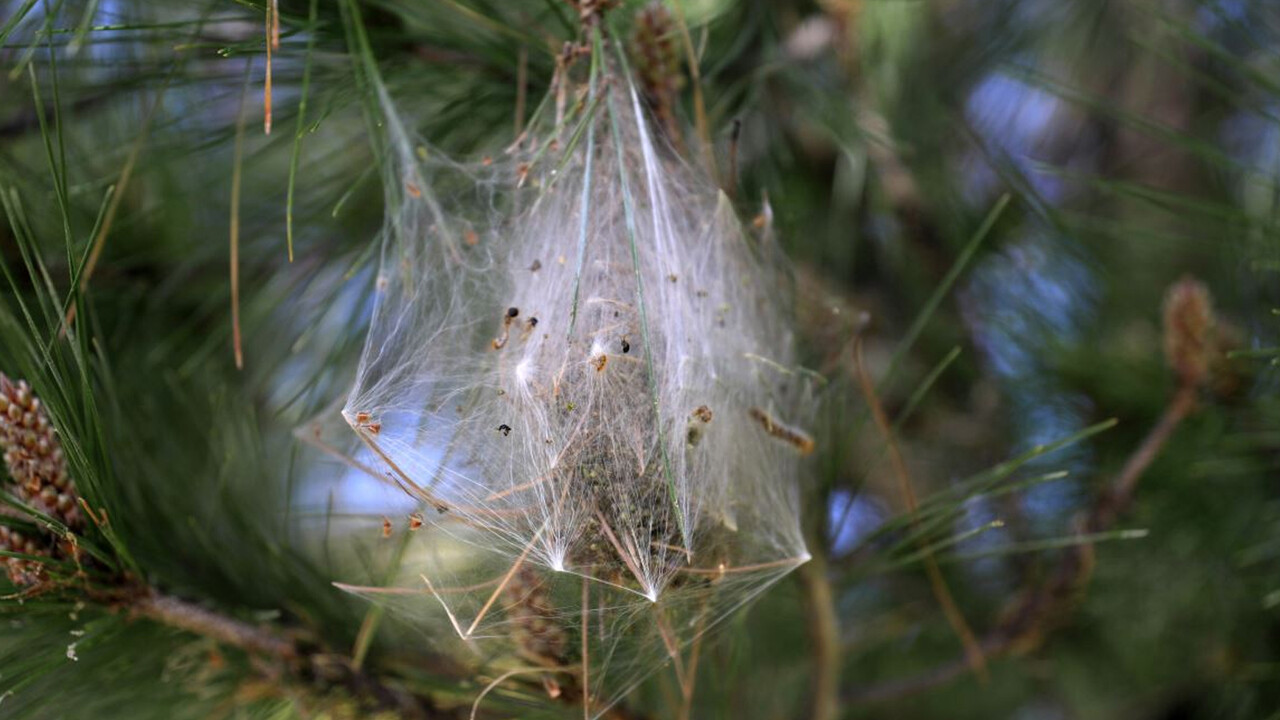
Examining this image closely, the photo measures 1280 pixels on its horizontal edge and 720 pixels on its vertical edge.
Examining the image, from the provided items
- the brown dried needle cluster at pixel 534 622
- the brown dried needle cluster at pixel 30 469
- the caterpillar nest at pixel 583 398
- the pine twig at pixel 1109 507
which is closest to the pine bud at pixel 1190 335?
the pine twig at pixel 1109 507

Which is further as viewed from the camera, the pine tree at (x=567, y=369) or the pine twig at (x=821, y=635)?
the pine twig at (x=821, y=635)

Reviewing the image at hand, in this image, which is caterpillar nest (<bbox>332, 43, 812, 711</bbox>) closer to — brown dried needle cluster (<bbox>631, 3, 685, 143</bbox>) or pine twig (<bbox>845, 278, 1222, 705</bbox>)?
brown dried needle cluster (<bbox>631, 3, 685, 143</bbox>)

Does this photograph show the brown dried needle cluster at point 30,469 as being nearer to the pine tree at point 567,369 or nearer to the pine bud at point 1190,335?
the pine tree at point 567,369

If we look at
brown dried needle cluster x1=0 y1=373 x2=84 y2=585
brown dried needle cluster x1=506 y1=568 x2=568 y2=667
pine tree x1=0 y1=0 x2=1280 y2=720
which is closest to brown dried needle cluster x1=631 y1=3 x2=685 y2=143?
pine tree x1=0 y1=0 x2=1280 y2=720

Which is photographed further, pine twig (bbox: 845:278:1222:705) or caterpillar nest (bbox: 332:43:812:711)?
pine twig (bbox: 845:278:1222:705)

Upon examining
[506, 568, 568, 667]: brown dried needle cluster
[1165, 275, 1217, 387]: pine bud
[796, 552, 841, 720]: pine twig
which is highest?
[1165, 275, 1217, 387]: pine bud

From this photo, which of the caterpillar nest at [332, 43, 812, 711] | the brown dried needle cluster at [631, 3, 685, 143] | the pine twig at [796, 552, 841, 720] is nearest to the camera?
the caterpillar nest at [332, 43, 812, 711]

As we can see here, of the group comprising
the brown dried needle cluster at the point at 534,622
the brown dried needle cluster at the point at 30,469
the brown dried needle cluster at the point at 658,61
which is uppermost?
the brown dried needle cluster at the point at 658,61
